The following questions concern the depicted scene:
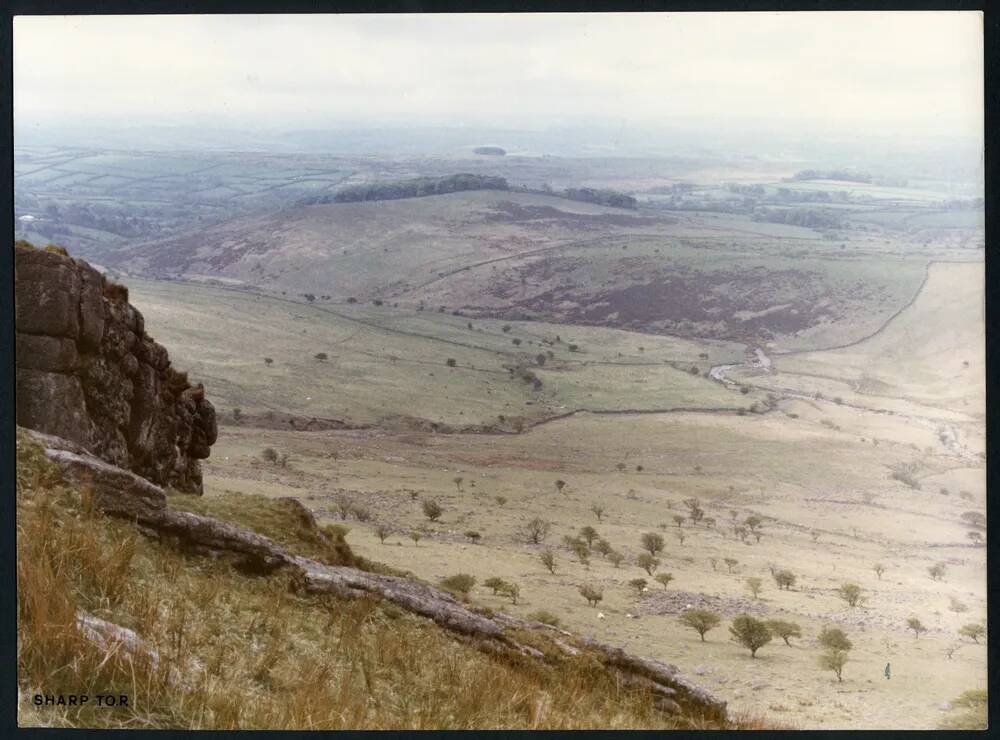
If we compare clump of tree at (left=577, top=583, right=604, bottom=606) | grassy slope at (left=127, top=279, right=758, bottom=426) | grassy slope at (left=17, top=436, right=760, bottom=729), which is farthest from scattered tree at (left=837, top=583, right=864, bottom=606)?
grassy slope at (left=17, top=436, right=760, bottom=729)

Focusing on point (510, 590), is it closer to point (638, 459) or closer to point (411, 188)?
point (638, 459)

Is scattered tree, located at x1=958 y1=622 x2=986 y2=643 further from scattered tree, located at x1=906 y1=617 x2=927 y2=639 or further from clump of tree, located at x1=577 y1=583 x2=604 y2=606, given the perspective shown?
clump of tree, located at x1=577 y1=583 x2=604 y2=606

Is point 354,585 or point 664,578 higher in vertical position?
point 354,585

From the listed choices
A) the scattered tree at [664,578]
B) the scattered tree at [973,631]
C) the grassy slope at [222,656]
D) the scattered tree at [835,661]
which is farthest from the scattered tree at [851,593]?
the grassy slope at [222,656]

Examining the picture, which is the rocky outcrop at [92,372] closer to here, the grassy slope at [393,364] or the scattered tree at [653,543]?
the grassy slope at [393,364]

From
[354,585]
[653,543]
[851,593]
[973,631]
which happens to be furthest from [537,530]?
[354,585]

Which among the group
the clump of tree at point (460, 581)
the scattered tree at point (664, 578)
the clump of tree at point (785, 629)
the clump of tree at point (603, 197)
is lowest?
the clump of tree at point (785, 629)
